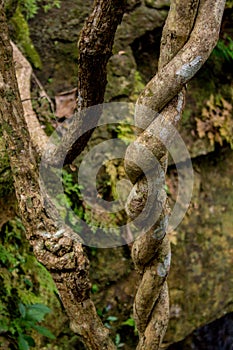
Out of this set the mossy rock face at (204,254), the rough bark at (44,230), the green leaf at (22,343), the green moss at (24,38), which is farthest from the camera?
the mossy rock face at (204,254)

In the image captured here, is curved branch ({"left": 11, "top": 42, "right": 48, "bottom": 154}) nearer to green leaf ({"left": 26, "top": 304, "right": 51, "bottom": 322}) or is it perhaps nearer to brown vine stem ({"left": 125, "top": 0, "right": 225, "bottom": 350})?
green leaf ({"left": 26, "top": 304, "right": 51, "bottom": 322})

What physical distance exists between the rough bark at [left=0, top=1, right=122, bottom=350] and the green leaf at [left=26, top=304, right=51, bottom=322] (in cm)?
36

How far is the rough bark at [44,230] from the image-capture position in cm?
139

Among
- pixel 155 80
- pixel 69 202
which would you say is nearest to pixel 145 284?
pixel 155 80

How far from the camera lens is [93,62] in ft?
5.03

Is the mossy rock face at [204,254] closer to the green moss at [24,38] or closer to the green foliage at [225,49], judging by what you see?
the green foliage at [225,49]

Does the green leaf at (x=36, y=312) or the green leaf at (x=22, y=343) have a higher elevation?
the green leaf at (x=36, y=312)

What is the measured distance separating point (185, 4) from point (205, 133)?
182 cm

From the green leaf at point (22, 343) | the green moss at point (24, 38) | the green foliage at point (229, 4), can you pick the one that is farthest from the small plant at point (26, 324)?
the green foliage at point (229, 4)

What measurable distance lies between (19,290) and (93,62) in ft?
3.37

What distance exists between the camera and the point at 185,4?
121 cm

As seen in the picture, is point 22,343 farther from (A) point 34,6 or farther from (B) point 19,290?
(A) point 34,6

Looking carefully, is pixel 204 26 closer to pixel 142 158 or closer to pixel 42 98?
pixel 142 158

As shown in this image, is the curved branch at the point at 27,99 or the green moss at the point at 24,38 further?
the green moss at the point at 24,38
